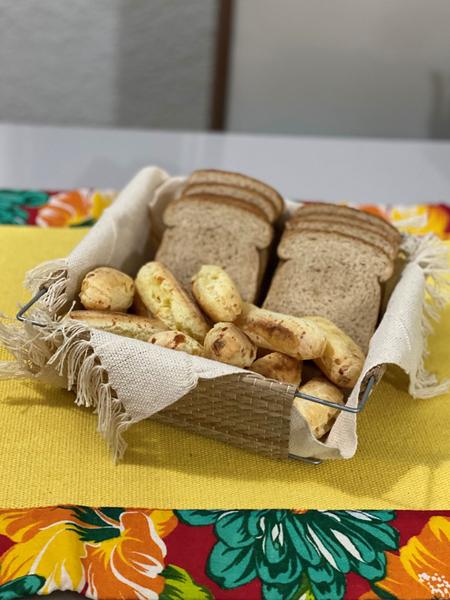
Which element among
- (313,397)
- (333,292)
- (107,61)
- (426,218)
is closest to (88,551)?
(313,397)

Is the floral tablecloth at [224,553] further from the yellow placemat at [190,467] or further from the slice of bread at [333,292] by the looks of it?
the slice of bread at [333,292]

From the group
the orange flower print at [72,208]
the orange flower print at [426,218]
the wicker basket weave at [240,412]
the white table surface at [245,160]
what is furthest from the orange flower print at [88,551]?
the white table surface at [245,160]

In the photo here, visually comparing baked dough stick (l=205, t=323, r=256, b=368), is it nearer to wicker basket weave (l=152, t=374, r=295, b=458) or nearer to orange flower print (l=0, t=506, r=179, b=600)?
wicker basket weave (l=152, t=374, r=295, b=458)

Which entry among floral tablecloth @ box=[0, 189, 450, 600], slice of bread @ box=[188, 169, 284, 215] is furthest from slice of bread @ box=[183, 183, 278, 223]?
floral tablecloth @ box=[0, 189, 450, 600]

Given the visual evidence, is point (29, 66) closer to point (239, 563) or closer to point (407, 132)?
point (407, 132)

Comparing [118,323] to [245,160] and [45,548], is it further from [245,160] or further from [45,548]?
[245,160]
